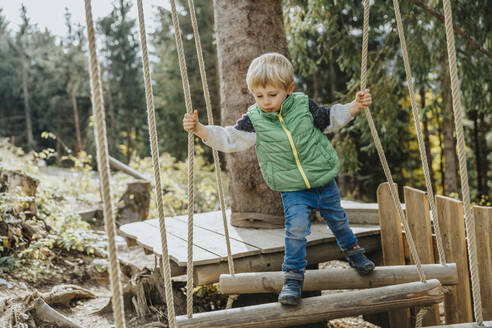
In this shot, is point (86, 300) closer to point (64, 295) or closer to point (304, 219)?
point (64, 295)

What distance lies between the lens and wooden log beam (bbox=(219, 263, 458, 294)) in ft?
7.14

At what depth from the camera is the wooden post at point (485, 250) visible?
7.52 feet

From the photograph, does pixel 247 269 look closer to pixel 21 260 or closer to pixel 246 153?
pixel 246 153

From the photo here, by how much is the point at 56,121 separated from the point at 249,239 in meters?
25.4

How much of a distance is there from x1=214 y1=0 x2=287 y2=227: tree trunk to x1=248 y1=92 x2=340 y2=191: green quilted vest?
99 cm

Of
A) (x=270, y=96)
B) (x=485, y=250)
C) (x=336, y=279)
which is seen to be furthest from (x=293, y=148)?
(x=485, y=250)

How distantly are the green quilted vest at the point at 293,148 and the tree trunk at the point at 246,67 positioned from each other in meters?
0.99

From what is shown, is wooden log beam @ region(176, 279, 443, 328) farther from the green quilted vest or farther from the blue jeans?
the green quilted vest

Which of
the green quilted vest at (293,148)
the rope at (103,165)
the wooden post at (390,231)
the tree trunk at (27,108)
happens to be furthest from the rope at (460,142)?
the tree trunk at (27,108)

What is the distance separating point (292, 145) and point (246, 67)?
123 cm

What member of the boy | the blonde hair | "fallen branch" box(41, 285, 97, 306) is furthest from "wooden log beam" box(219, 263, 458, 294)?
"fallen branch" box(41, 285, 97, 306)

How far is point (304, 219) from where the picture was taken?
2.14 m

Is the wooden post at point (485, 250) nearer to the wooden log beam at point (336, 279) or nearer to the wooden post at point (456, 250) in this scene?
the wooden post at point (456, 250)

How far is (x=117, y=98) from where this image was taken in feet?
76.6
